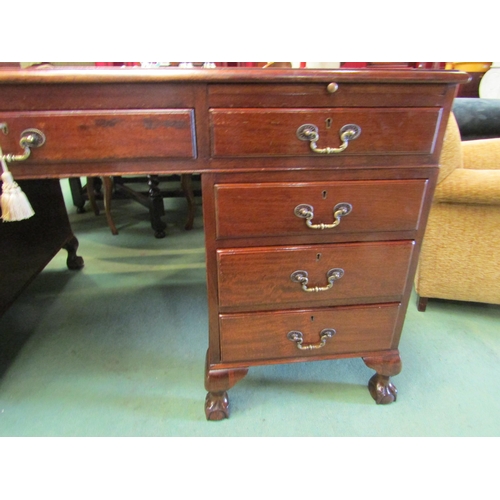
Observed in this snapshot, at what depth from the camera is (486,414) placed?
1041 millimetres

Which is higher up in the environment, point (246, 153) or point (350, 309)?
point (246, 153)

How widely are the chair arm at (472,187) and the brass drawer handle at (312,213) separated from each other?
602 mm

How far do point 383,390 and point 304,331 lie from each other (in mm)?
363

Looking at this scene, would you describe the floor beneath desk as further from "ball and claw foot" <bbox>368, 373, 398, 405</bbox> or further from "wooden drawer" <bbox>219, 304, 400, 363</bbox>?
"wooden drawer" <bbox>219, 304, 400, 363</bbox>

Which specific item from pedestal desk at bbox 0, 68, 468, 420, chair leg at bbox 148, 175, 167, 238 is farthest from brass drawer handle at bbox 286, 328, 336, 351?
chair leg at bbox 148, 175, 167, 238

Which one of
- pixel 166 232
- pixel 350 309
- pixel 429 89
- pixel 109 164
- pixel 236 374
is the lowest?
pixel 166 232

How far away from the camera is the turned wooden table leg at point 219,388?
97 cm

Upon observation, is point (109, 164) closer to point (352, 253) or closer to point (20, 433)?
point (352, 253)

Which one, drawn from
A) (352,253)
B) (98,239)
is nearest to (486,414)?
(352,253)

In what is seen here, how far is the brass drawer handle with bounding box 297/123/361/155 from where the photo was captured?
718 mm

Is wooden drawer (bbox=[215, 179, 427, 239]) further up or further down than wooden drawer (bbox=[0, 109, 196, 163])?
further down

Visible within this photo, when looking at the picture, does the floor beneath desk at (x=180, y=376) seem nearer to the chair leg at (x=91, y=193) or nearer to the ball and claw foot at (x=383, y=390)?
the ball and claw foot at (x=383, y=390)

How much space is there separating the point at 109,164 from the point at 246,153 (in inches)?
11.3

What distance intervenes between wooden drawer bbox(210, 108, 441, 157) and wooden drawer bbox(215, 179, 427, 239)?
0.07 m
